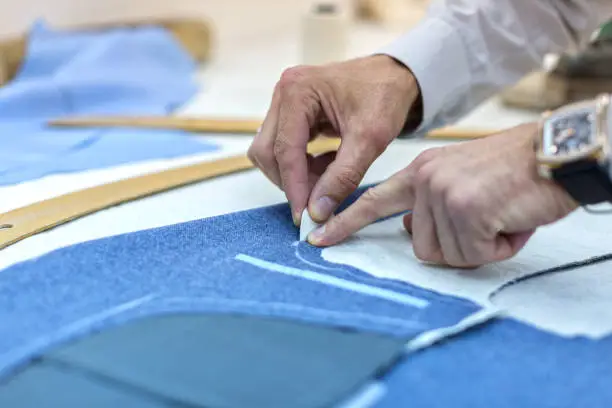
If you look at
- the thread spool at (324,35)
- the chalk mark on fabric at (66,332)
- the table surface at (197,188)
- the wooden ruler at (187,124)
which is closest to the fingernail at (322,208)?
the table surface at (197,188)

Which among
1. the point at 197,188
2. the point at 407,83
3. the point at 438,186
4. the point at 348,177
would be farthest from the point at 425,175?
the point at 197,188

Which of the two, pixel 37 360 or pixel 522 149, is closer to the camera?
pixel 37 360

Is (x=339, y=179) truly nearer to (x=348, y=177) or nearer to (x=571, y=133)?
(x=348, y=177)

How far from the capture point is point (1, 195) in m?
0.83

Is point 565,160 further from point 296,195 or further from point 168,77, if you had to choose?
point 168,77

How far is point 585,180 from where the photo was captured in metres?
0.55

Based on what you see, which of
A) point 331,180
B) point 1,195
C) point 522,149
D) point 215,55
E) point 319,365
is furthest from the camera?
point 215,55

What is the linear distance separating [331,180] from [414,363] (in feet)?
0.90

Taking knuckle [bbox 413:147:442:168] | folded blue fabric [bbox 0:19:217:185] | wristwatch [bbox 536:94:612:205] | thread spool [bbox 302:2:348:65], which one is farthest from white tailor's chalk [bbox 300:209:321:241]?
thread spool [bbox 302:2:348:65]

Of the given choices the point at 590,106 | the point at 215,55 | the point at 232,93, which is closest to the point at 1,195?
the point at 590,106

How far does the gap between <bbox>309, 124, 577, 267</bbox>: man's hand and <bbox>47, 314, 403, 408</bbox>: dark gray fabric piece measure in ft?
0.46

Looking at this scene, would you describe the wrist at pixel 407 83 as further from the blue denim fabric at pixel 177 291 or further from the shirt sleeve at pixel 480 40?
the blue denim fabric at pixel 177 291

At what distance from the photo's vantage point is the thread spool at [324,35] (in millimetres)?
1417

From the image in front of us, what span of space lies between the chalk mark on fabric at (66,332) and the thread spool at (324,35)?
0.94 meters
